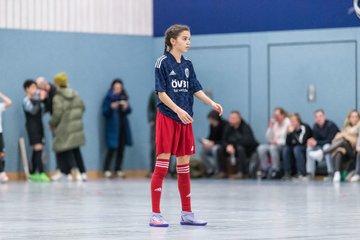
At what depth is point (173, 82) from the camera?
980 centimetres

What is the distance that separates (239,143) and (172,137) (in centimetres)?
1311

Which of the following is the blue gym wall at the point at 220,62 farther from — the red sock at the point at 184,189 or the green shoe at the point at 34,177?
the red sock at the point at 184,189

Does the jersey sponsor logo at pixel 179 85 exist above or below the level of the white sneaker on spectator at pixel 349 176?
above

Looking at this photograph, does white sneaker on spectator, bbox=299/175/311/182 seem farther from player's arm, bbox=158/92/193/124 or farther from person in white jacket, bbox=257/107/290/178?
player's arm, bbox=158/92/193/124

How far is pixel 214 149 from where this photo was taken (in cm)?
2311

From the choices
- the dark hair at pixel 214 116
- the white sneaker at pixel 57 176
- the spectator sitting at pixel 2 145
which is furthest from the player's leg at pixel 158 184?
the dark hair at pixel 214 116

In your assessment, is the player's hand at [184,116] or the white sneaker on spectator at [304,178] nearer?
the player's hand at [184,116]

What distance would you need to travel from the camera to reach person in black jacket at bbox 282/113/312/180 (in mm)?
21656

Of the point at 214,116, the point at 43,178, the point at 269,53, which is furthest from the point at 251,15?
the point at 43,178

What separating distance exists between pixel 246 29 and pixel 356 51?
280 cm

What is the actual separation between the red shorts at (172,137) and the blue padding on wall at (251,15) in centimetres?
1285

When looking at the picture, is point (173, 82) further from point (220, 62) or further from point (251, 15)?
point (220, 62)

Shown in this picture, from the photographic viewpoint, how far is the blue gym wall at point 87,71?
22375 mm

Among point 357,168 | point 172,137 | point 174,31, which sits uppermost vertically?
point 174,31
